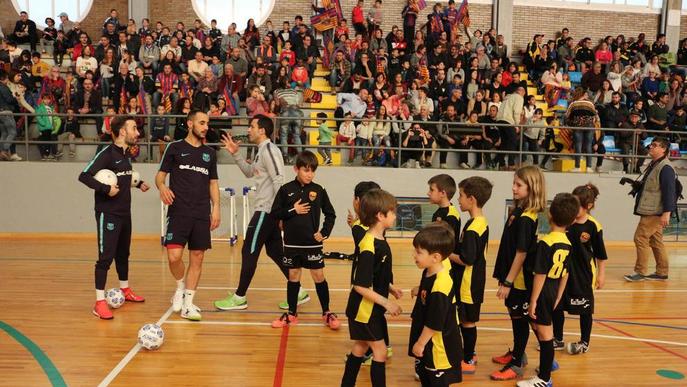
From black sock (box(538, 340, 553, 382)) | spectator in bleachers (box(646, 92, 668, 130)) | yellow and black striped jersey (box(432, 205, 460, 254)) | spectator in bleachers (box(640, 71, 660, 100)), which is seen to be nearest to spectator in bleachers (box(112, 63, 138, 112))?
yellow and black striped jersey (box(432, 205, 460, 254))

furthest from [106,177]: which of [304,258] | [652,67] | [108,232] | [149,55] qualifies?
[652,67]

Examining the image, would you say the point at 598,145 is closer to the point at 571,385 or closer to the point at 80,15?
the point at 571,385

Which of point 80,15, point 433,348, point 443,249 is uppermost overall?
point 80,15

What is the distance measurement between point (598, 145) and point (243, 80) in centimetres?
797

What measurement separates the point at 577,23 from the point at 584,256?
708 inches

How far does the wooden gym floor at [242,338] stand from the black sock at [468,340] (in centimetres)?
17

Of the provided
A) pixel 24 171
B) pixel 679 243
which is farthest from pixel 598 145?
pixel 24 171

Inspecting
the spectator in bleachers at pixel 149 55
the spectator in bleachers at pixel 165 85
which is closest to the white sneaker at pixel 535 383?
the spectator in bleachers at pixel 165 85

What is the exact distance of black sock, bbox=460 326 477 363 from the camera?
497cm

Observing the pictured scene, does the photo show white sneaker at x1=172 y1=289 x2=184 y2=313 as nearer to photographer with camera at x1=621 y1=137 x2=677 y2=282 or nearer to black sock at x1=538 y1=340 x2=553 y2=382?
black sock at x1=538 y1=340 x2=553 y2=382

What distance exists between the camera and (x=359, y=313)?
408 cm

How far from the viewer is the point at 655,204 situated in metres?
8.78

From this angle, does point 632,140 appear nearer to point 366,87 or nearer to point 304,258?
point 366,87

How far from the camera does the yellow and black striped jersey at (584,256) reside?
17.4 ft
